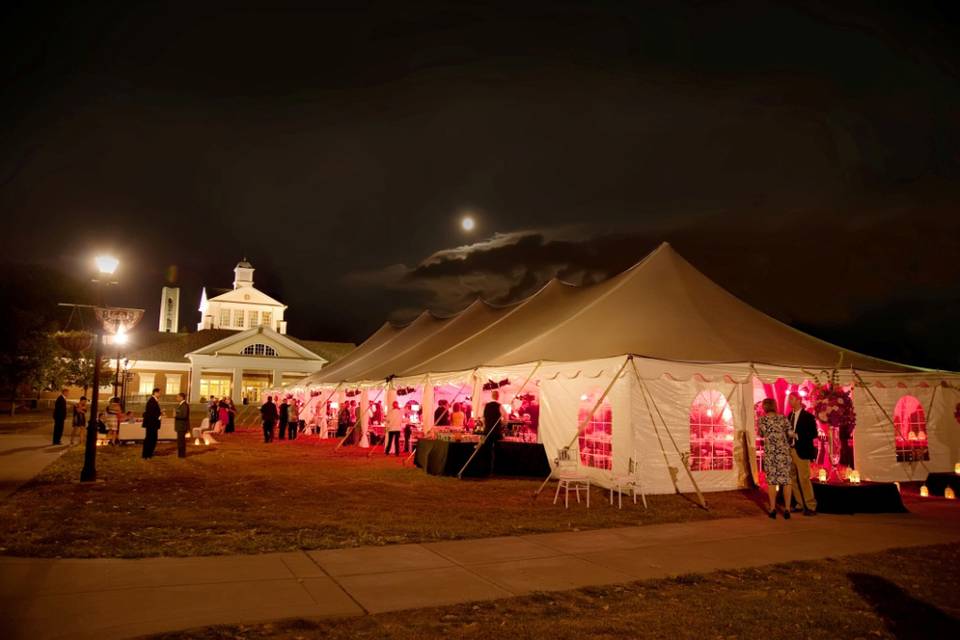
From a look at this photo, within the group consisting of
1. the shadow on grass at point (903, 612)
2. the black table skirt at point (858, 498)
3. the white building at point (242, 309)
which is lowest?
the shadow on grass at point (903, 612)

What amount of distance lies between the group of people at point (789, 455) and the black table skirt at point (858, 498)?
0.68 feet

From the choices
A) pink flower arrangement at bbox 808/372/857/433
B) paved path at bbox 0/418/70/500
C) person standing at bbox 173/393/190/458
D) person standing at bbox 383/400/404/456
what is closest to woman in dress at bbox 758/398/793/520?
pink flower arrangement at bbox 808/372/857/433

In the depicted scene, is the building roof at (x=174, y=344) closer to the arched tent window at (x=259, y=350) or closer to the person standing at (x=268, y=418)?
the arched tent window at (x=259, y=350)

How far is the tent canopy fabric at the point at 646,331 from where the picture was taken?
33.1ft

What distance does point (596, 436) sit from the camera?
34.9 feet

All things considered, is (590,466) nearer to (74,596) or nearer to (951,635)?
(951,635)

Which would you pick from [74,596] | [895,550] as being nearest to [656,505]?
[895,550]

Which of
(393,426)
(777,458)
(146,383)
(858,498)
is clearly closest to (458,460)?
(393,426)

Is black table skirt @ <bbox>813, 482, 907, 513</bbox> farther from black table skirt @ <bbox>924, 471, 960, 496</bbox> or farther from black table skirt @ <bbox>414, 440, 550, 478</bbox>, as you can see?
black table skirt @ <bbox>414, 440, 550, 478</bbox>

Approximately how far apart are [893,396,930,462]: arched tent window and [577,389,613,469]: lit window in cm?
534

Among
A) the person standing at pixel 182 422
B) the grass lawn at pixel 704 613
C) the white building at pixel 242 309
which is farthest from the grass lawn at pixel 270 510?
the white building at pixel 242 309

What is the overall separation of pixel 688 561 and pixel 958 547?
9.71ft

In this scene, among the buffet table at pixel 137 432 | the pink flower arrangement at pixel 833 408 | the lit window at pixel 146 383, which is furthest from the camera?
the lit window at pixel 146 383

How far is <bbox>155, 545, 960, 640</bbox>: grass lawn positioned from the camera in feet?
11.9
